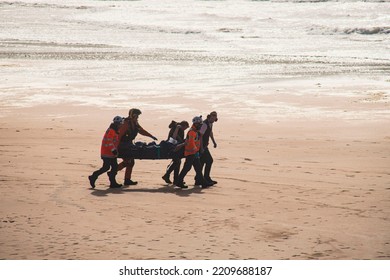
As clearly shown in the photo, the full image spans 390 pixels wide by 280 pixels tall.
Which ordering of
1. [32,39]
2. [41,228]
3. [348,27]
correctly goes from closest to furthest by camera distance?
[41,228], [32,39], [348,27]

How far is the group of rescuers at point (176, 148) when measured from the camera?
47.6ft

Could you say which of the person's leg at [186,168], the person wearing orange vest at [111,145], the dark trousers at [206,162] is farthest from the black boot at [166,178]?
the person wearing orange vest at [111,145]

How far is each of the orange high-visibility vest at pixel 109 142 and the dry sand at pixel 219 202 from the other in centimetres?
66

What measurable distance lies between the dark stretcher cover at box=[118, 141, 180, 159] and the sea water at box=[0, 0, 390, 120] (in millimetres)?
9323

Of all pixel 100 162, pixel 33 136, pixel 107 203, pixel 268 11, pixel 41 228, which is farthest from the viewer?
pixel 268 11

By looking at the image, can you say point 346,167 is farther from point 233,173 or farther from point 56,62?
point 56,62

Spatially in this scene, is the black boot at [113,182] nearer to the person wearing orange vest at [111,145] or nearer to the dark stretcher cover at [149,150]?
the person wearing orange vest at [111,145]

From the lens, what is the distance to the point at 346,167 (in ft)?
55.3

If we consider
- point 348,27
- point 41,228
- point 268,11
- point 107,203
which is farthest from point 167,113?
point 268,11

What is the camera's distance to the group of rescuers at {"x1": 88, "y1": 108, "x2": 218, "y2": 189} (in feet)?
47.6

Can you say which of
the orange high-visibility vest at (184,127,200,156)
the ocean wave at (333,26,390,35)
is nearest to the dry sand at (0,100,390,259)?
the orange high-visibility vest at (184,127,200,156)

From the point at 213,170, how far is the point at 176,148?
2.01 meters

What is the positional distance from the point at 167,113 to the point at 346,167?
27.0 ft

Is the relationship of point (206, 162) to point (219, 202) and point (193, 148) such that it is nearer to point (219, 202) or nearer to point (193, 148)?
point (193, 148)
